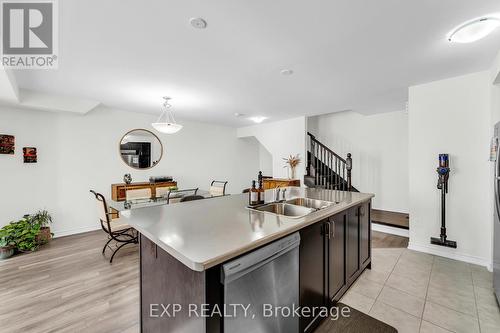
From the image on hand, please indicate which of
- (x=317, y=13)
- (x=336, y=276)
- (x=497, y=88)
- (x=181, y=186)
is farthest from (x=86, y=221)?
(x=497, y=88)

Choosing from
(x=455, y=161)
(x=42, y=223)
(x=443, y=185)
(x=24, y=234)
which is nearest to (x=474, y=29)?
(x=455, y=161)

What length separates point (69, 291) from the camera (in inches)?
86.4

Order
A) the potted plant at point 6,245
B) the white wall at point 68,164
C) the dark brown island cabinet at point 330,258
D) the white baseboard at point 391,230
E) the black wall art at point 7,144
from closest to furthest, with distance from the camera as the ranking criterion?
the dark brown island cabinet at point 330,258 → the potted plant at point 6,245 → the black wall art at point 7,144 → the white wall at point 68,164 → the white baseboard at point 391,230

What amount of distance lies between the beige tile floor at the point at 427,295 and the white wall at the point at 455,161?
1.18 ft

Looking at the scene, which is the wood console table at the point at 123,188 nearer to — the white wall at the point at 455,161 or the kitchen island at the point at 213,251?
the kitchen island at the point at 213,251

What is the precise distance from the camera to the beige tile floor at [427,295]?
1.75m

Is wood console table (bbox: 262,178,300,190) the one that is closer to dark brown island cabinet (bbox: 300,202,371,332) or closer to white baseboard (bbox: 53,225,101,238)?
dark brown island cabinet (bbox: 300,202,371,332)

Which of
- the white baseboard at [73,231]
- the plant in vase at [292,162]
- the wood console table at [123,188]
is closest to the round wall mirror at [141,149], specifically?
the wood console table at [123,188]

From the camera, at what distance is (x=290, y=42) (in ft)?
6.77

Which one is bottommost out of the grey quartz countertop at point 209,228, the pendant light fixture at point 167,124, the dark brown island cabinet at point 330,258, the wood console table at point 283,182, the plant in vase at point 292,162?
the dark brown island cabinet at point 330,258

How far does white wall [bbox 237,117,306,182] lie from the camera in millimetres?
5297

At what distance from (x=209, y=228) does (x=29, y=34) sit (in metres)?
2.45

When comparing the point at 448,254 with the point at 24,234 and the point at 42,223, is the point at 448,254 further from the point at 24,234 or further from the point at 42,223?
the point at 42,223

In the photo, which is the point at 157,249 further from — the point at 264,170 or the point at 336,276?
the point at 264,170
